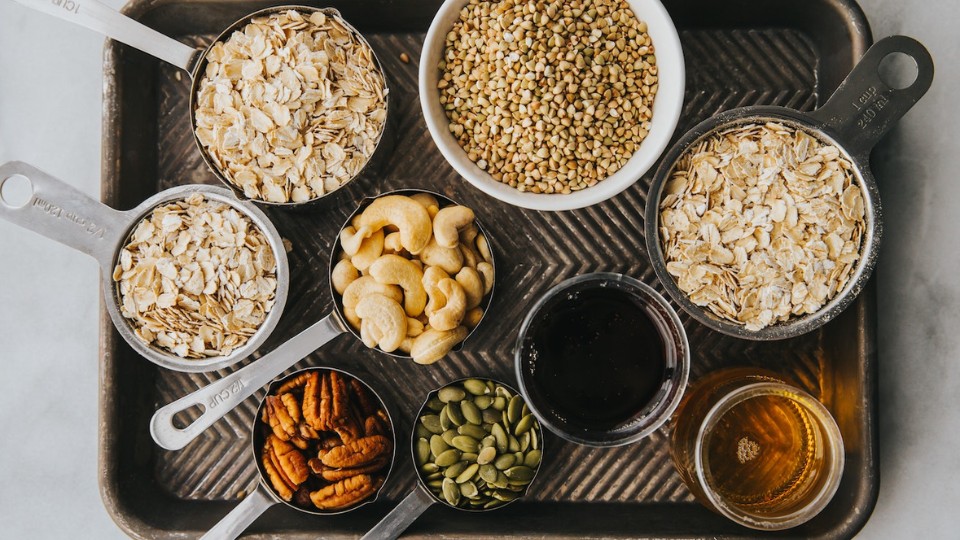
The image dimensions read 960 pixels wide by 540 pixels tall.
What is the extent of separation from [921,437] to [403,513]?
774 mm

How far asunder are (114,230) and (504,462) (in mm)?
620

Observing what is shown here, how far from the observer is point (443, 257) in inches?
35.1

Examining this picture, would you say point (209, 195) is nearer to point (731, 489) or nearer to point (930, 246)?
point (731, 489)

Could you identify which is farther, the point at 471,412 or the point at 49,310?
the point at 49,310

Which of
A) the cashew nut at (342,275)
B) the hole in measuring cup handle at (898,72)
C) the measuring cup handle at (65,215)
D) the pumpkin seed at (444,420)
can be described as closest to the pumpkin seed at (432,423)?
the pumpkin seed at (444,420)

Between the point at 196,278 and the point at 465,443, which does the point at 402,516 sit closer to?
the point at 465,443

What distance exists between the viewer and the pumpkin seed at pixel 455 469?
35.7 inches

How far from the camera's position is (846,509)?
35.7 inches

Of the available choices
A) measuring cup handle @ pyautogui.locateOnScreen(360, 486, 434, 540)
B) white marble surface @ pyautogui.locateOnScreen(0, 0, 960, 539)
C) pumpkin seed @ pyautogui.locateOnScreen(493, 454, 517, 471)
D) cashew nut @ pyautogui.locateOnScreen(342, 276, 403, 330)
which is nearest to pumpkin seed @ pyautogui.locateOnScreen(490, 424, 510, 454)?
pumpkin seed @ pyautogui.locateOnScreen(493, 454, 517, 471)

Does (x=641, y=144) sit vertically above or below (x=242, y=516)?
above

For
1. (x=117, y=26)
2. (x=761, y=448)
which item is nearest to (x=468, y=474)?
(x=761, y=448)

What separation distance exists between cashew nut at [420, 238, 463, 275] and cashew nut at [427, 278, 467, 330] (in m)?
0.03

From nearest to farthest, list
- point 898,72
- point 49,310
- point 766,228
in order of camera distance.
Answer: point 766,228, point 898,72, point 49,310

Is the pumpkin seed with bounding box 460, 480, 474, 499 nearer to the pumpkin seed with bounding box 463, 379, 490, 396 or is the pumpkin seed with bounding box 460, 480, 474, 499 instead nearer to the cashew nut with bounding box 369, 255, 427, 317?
the pumpkin seed with bounding box 463, 379, 490, 396
